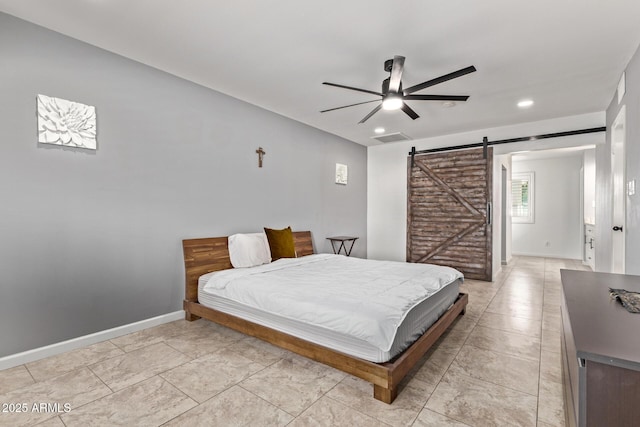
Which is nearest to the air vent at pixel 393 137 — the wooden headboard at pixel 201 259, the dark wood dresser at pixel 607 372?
the wooden headboard at pixel 201 259

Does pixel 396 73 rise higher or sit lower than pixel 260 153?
higher

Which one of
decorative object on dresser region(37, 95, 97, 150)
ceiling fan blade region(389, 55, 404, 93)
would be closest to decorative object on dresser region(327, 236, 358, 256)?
ceiling fan blade region(389, 55, 404, 93)

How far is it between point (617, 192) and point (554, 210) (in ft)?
14.8

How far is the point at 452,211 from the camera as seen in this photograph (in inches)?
223

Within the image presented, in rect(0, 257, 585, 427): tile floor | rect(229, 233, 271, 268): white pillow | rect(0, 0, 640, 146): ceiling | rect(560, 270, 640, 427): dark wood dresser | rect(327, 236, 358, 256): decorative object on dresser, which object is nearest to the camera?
rect(560, 270, 640, 427): dark wood dresser

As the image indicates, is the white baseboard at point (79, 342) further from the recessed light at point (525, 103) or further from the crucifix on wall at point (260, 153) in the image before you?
the recessed light at point (525, 103)

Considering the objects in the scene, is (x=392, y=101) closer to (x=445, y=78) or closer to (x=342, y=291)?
(x=445, y=78)

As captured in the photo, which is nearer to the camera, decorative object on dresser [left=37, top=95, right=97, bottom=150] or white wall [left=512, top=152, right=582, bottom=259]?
decorative object on dresser [left=37, top=95, right=97, bottom=150]

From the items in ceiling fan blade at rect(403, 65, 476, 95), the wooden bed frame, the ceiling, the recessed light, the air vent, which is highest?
the ceiling

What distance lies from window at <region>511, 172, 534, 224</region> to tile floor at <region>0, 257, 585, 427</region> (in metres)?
5.76

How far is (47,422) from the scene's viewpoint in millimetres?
1732

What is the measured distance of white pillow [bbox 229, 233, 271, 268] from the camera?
3682 millimetres

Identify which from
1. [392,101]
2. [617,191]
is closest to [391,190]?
[617,191]

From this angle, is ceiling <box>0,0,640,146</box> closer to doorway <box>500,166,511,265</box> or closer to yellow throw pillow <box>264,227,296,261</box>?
yellow throw pillow <box>264,227,296,261</box>
